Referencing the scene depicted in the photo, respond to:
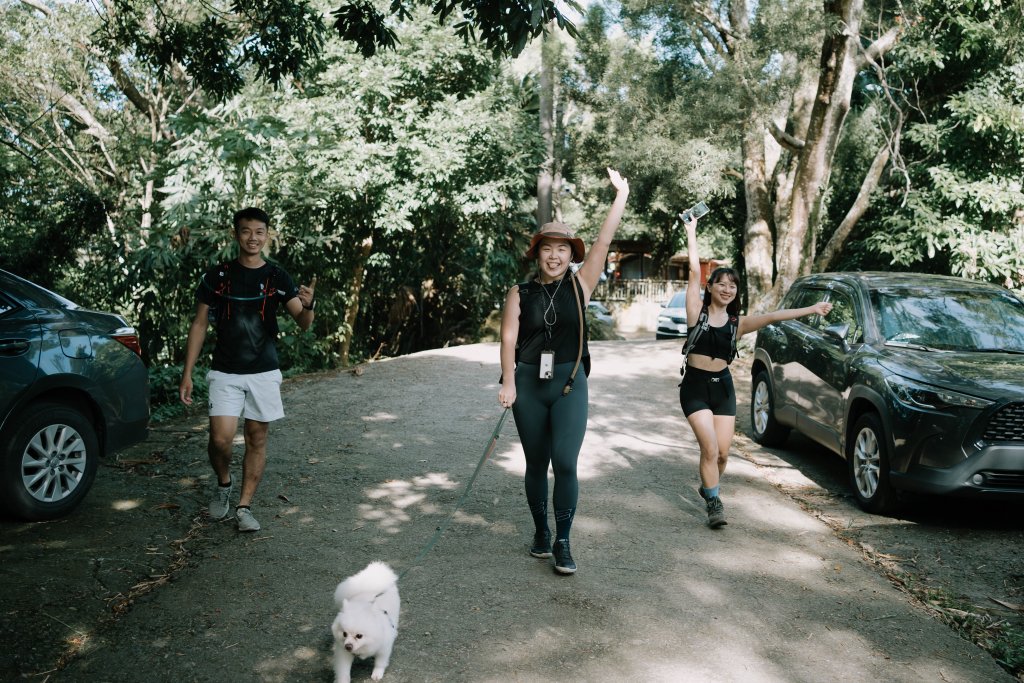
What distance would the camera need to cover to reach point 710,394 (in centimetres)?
559

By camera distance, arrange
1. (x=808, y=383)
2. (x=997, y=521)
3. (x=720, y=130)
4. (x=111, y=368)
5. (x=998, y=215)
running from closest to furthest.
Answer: (x=111, y=368), (x=997, y=521), (x=808, y=383), (x=998, y=215), (x=720, y=130)

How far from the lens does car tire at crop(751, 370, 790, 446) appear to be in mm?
8258

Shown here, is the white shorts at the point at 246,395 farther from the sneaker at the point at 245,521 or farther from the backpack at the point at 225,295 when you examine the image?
the sneaker at the point at 245,521

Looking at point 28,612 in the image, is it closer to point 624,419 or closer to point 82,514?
point 82,514

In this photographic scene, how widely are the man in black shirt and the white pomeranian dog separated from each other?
1.96m

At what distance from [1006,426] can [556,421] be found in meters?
3.19

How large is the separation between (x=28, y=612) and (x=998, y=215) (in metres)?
14.2

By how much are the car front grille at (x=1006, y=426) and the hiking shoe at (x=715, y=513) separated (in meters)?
1.80

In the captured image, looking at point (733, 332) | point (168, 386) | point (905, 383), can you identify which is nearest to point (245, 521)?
point (733, 332)

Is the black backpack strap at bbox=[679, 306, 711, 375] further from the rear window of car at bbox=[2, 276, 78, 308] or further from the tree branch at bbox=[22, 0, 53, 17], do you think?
the tree branch at bbox=[22, 0, 53, 17]

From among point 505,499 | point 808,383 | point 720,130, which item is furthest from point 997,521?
point 720,130

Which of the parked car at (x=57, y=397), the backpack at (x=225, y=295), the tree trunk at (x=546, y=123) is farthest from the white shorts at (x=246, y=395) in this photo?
the tree trunk at (x=546, y=123)

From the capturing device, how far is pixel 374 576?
3.30 meters

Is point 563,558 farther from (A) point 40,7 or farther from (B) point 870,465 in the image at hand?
(A) point 40,7
